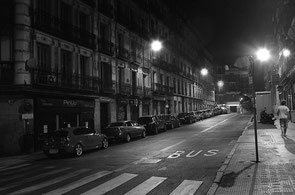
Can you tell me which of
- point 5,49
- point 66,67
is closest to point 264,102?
point 66,67

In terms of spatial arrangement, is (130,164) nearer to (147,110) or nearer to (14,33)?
(14,33)

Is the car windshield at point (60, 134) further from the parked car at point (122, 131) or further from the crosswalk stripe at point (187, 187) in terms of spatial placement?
the crosswalk stripe at point (187, 187)

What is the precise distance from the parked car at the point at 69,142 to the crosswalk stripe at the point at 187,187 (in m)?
8.10

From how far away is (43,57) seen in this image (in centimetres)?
2166

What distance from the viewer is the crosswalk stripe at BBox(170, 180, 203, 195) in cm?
768

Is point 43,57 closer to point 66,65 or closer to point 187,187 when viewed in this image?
point 66,65

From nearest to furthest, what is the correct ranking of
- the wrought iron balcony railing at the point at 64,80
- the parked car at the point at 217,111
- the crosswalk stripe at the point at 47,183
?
the crosswalk stripe at the point at 47,183, the wrought iron balcony railing at the point at 64,80, the parked car at the point at 217,111

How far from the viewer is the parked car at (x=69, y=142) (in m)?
15.4

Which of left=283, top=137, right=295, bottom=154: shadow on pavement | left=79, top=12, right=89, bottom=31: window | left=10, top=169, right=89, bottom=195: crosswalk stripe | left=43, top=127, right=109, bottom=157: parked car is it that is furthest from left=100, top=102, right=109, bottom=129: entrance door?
left=10, top=169, right=89, bottom=195: crosswalk stripe

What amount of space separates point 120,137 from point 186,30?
44885 millimetres

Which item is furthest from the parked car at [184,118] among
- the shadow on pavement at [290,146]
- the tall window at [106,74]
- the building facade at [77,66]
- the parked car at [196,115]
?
the shadow on pavement at [290,146]

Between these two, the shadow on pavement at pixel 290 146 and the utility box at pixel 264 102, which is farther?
the utility box at pixel 264 102

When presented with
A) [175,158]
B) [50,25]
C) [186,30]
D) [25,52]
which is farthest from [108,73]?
[186,30]

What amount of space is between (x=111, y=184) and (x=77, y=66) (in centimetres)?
1769
